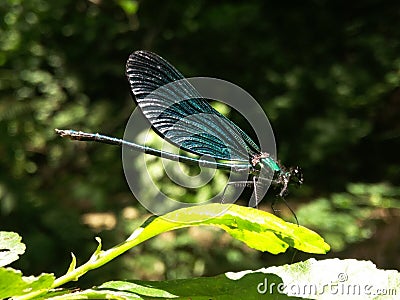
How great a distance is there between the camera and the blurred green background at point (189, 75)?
248cm

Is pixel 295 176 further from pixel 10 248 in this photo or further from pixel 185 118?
pixel 10 248

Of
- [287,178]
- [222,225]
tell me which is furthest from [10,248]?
[287,178]

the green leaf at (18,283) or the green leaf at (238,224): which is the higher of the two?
the green leaf at (238,224)

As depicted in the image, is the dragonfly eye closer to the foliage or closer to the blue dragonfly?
the blue dragonfly

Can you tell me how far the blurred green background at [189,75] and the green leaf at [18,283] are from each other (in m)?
1.78

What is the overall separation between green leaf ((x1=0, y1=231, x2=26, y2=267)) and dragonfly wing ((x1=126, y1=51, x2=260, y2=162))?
232mm

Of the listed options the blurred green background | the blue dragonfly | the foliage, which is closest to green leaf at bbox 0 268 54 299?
the foliage

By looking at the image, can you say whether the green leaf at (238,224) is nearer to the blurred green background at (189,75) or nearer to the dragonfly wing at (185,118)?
the dragonfly wing at (185,118)

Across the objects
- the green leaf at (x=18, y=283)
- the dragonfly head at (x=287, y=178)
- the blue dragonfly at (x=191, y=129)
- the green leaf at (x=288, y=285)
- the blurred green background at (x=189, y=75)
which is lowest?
the green leaf at (x=18, y=283)

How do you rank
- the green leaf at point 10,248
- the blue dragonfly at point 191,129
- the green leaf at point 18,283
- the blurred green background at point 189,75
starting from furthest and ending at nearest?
the blurred green background at point 189,75 < the blue dragonfly at point 191,129 < the green leaf at point 10,248 < the green leaf at point 18,283

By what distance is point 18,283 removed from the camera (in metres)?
0.56

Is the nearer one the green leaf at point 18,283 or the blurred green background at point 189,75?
the green leaf at point 18,283

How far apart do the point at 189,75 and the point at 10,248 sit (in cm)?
211

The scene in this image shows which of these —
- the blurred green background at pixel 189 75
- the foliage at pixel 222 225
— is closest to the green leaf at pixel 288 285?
the foliage at pixel 222 225
